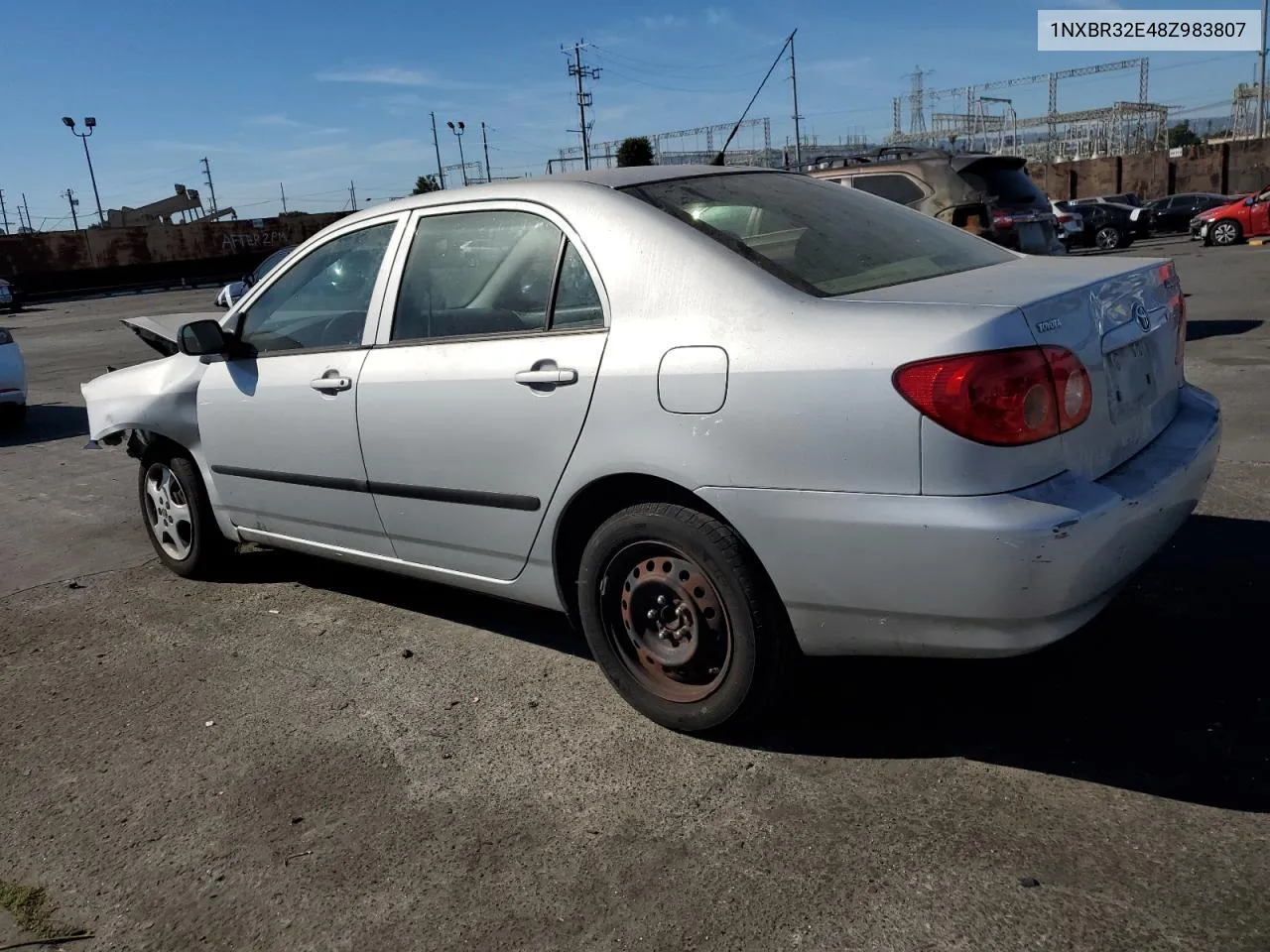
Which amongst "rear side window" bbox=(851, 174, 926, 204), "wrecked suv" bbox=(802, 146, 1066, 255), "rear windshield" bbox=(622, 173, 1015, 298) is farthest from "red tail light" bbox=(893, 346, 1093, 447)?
"rear side window" bbox=(851, 174, 926, 204)

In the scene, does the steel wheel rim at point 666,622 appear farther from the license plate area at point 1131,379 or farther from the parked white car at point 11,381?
the parked white car at point 11,381

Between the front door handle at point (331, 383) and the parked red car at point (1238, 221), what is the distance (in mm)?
26636

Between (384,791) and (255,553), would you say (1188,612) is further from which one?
(255,553)

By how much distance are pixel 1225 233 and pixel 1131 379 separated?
2629 cm

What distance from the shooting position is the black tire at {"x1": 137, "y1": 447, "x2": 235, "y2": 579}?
481cm

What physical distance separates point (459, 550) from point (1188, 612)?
8.41ft

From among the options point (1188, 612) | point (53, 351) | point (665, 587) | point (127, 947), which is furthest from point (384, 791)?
point (53, 351)

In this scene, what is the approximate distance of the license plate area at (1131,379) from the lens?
2801mm

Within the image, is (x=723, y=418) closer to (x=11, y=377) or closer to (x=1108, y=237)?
(x=11, y=377)

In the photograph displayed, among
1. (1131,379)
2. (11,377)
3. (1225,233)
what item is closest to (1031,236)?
(1131,379)

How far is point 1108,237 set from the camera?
29.2 meters

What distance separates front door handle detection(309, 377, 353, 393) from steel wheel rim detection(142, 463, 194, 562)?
4.27ft

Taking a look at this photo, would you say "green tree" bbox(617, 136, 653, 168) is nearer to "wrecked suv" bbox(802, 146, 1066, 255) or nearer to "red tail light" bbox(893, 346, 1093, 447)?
"wrecked suv" bbox(802, 146, 1066, 255)

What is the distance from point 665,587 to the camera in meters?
3.11
